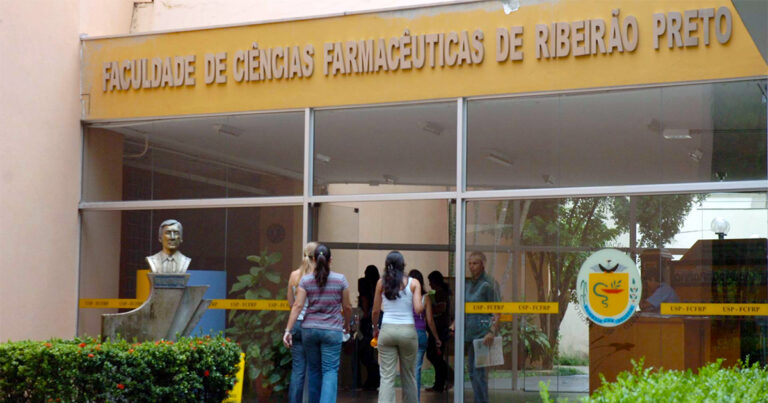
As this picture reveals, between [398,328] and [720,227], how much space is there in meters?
3.05

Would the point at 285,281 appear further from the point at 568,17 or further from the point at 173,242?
the point at 568,17

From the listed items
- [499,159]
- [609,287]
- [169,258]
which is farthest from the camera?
[499,159]

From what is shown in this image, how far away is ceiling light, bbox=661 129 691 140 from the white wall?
21.8ft

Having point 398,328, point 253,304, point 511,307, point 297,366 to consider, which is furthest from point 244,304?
point 511,307

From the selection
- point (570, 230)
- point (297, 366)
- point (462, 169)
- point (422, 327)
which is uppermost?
point (462, 169)

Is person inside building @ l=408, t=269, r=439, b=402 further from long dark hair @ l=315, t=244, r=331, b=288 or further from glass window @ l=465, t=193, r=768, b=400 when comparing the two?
long dark hair @ l=315, t=244, r=331, b=288

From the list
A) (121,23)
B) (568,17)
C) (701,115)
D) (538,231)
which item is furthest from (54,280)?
(701,115)

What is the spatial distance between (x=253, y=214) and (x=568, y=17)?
3.93m

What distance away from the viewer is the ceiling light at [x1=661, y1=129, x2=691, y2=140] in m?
9.66

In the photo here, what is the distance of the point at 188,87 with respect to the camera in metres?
11.7

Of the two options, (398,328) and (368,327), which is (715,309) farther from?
(368,327)

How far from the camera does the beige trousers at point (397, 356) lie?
9289mm

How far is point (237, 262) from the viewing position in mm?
11281

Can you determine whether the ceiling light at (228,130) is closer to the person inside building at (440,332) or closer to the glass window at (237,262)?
the glass window at (237,262)
